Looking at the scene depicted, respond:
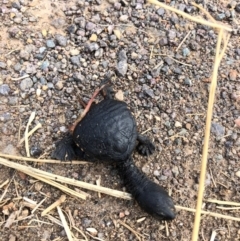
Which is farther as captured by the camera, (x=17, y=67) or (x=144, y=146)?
(x=17, y=67)

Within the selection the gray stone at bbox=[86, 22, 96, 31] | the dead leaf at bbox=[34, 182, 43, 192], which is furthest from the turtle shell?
the gray stone at bbox=[86, 22, 96, 31]

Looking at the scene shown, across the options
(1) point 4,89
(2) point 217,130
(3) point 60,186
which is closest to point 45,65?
(1) point 4,89

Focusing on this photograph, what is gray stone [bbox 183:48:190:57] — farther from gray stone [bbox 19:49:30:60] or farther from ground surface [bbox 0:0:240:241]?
gray stone [bbox 19:49:30:60]

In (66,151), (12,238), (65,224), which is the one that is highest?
(66,151)

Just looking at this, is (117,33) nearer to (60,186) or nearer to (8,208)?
(60,186)

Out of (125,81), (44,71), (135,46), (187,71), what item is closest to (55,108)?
(44,71)

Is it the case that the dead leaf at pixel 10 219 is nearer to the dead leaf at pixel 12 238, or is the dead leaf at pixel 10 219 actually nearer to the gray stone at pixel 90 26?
the dead leaf at pixel 12 238
